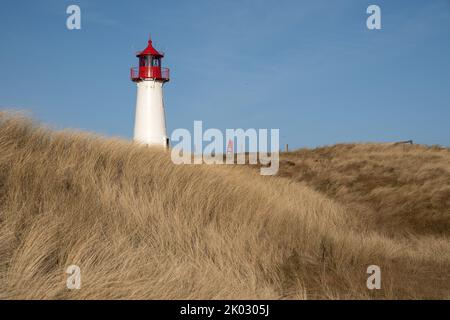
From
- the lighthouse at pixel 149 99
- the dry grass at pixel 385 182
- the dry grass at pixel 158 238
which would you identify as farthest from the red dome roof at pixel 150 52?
the dry grass at pixel 158 238

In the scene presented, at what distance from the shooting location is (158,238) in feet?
20.2

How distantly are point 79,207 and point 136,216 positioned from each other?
2.71ft

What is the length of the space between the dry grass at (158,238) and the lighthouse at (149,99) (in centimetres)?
1415

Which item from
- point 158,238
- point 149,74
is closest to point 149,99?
point 149,74

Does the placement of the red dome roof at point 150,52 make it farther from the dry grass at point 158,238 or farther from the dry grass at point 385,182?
the dry grass at point 158,238

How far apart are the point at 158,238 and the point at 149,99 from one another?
18569 mm

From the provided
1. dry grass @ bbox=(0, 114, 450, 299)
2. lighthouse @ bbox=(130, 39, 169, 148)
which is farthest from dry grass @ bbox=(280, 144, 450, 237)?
lighthouse @ bbox=(130, 39, 169, 148)

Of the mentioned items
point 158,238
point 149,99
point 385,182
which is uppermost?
point 149,99

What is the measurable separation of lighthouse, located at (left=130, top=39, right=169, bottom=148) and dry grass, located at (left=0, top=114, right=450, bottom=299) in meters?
14.2

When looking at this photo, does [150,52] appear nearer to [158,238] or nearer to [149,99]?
[149,99]

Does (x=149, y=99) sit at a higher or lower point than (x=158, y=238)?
higher

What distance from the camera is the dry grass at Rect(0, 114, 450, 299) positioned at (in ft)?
15.3
